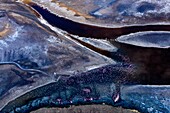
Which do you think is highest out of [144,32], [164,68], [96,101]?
[144,32]

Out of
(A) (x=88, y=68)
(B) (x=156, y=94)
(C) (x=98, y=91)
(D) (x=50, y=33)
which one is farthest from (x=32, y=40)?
(B) (x=156, y=94)

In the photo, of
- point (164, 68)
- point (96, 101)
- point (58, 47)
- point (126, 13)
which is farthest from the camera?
point (126, 13)

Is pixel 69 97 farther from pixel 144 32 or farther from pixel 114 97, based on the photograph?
pixel 144 32

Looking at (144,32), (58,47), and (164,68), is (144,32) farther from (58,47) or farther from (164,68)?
(58,47)

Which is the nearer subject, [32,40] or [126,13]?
[32,40]

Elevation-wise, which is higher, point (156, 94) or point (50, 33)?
point (50, 33)

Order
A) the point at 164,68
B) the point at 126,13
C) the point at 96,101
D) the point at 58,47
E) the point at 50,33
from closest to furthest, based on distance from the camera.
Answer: the point at 96,101 → the point at 164,68 → the point at 58,47 → the point at 50,33 → the point at 126,13

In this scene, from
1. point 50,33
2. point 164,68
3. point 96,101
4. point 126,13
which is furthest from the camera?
point 126,13

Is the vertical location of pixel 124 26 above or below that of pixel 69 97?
above

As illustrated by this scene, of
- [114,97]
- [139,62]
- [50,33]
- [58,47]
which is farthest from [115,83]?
[50,33]
